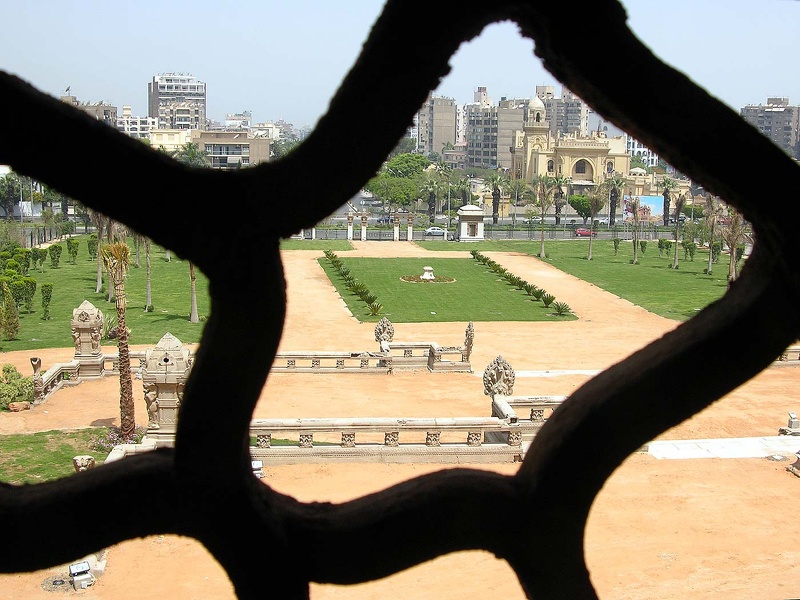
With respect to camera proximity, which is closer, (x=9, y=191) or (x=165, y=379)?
(x=165, y=379)

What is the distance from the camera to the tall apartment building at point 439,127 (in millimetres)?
144500

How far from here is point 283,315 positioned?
7.07 ft

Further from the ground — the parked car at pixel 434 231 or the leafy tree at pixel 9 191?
the leafy tree at pixel 9 191

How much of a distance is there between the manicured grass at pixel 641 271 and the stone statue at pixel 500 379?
33.4 ft

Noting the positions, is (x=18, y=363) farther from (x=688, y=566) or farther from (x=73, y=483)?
(x=73, y=483)

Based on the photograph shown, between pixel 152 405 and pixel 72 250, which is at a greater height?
pixel 72 250

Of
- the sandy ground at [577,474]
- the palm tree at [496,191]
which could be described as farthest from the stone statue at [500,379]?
the palm tree at [496,191]

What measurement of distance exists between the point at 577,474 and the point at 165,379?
42.6 feet

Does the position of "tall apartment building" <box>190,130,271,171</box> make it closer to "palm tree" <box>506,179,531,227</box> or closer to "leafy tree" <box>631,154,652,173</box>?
"palm tree" <box>506,179,531,227</box>

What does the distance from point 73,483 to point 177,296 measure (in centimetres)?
3166

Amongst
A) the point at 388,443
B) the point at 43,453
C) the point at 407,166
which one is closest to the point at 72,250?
the point at 43,453

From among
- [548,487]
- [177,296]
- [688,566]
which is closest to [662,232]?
[177,296]

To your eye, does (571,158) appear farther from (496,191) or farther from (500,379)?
(500,379)

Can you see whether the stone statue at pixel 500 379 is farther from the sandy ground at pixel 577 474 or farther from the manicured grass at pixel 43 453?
the manicured grass at pixel 43 453
